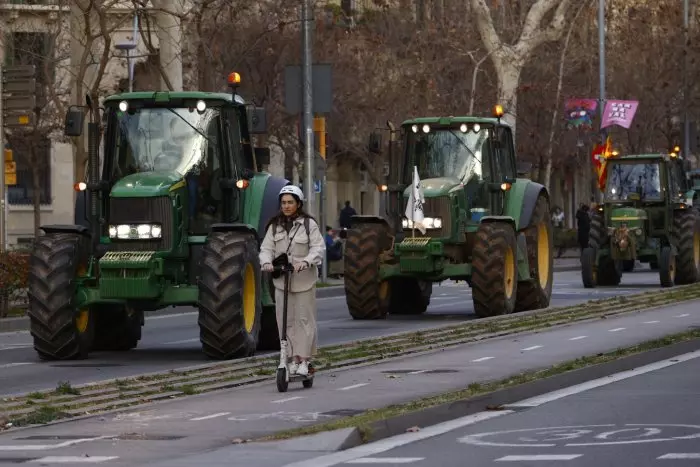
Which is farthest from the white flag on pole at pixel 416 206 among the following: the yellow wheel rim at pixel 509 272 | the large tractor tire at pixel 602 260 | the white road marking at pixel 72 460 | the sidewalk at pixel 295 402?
the white road marking at pixel 72 460

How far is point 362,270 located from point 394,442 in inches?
653

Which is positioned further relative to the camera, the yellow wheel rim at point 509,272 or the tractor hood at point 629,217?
the tractor hood at point 629,217

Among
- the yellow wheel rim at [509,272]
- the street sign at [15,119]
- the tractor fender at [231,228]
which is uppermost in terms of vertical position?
the street sign at [15,119]

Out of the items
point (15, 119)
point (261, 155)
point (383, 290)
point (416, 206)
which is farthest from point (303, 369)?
point (15, 119)

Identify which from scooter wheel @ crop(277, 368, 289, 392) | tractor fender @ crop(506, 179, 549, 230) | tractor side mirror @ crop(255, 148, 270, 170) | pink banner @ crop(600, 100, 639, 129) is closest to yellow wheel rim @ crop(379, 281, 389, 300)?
tractor fender @ crop(506, 179, 549, 230)

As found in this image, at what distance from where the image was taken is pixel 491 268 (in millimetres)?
29266

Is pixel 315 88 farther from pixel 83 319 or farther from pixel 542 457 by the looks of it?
pixel 542 457

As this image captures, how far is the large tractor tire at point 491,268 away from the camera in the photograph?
1152 inches

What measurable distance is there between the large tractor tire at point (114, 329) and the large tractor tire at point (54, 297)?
156cm

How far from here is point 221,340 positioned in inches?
838

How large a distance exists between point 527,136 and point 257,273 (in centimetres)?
4833

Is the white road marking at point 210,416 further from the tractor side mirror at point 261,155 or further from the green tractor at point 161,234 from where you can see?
the tractor side mirror at point 261,155

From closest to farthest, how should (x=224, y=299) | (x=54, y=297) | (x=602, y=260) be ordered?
(x=224, y=299) → (x=54, y=297) → (x=602, y=260)

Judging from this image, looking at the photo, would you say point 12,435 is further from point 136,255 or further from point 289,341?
point 136,255
